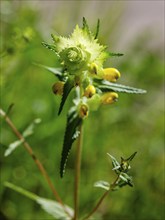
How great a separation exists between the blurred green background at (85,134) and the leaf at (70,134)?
0.26m

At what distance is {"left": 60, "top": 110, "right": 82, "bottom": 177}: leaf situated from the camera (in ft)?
2.55

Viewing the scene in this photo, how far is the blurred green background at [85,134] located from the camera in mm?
1321

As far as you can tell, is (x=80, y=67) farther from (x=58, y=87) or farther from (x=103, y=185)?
(x=103, y=185)

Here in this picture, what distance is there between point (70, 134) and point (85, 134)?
2.13 feet

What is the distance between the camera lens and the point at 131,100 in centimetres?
169

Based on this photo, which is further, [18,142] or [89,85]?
[18,142]

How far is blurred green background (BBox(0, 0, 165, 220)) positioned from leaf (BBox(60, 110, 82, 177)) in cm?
26

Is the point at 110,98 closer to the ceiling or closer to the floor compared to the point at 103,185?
closer to the ceiling

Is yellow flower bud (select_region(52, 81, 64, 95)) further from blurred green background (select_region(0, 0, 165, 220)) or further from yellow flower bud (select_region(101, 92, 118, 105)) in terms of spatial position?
blurred green background (select_region(0, 0, 165, 220))

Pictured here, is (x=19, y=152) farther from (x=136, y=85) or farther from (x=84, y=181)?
(x=136, y=85)

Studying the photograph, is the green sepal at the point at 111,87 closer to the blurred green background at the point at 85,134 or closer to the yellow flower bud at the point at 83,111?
the yellow flower bud at the point at 83,111

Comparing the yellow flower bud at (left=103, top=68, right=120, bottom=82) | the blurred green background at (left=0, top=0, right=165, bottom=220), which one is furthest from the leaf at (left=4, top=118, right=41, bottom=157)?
the yellow flower bud at (left=103, top=68, right=120, bottom=82)

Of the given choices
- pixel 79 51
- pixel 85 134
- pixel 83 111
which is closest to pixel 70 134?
pixel 83 111

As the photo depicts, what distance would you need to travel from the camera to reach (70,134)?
816mm
